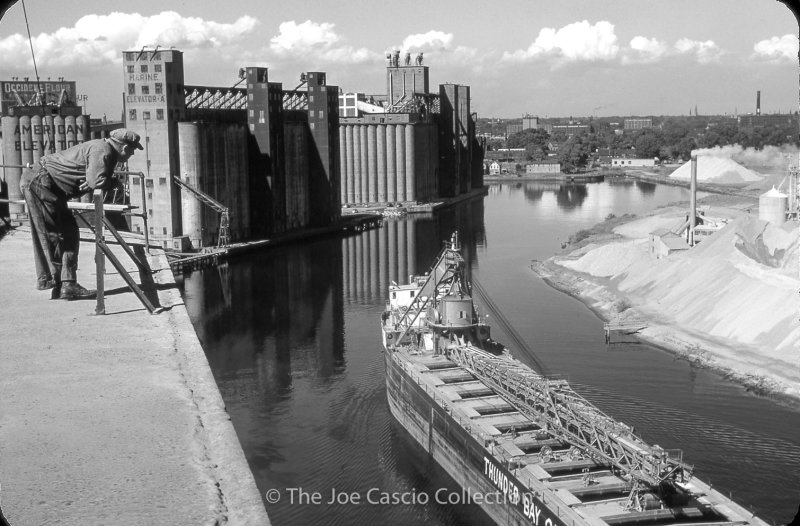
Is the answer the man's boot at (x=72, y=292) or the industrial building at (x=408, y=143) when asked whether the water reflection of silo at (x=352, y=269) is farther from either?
the man's boot at (x=72, y=292)

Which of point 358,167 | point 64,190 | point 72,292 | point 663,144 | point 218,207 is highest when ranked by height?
point 663,144

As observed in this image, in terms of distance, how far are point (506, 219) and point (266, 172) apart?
1215 inches

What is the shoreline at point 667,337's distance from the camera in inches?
1271

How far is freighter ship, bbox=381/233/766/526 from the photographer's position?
18547mm

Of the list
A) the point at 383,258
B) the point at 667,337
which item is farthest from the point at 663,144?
the point at 667,337

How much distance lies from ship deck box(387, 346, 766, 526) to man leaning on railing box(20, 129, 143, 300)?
10.8 metres

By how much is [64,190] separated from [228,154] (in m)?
54.2

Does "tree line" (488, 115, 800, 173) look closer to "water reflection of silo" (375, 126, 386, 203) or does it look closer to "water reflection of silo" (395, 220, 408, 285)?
"water reflection of silo" (375, 126, 386, 203)

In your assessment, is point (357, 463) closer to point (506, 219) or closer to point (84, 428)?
point (84, 428)

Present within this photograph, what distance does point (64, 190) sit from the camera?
1386 cm

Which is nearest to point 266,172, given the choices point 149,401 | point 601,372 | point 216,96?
point 216,96

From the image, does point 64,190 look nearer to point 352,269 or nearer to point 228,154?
point 352,269

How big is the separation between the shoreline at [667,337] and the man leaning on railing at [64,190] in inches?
997

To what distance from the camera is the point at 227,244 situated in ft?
214
